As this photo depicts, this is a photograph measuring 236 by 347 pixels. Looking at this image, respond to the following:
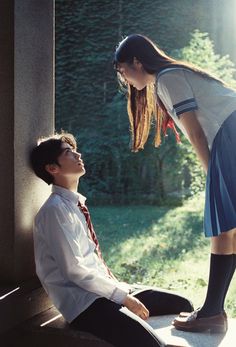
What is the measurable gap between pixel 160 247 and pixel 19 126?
334cm

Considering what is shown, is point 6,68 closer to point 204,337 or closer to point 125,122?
point 204,337

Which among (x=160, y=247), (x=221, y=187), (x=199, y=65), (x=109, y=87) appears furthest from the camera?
(x=109, y=87)

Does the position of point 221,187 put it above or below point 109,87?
below

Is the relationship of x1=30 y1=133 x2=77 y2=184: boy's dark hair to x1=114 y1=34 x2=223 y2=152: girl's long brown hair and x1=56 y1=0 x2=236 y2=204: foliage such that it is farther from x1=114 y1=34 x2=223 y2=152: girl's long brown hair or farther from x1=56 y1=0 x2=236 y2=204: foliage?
x1=56 y1=0 x2=236 y2=204: foliage

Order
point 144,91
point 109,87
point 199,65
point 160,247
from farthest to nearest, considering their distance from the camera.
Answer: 1. point 109,87
2. point 199,65
3. point 160,247
4. point 144,91

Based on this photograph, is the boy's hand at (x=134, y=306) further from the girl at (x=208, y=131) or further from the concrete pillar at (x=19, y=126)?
the concrete pillar at (x=19, y=126)

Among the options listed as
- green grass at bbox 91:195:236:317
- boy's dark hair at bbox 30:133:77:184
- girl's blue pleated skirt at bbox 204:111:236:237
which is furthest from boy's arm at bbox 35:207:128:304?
green grass at bbox 91:195:236:317

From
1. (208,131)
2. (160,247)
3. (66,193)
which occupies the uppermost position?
(208,131)

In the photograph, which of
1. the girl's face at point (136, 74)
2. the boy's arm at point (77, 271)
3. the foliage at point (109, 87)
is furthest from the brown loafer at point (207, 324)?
the foliage at point (109, 87)

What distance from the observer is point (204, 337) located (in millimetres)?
2525

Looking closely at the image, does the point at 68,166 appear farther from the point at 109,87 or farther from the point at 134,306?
the point at 109,87

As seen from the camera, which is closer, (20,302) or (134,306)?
(134,306)

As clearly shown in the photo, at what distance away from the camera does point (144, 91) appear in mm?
2803

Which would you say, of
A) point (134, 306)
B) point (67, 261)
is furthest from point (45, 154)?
point (134, 306)
